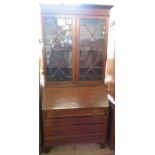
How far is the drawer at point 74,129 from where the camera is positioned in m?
2.07

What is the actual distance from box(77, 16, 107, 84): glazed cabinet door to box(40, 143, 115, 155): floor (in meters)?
0.88

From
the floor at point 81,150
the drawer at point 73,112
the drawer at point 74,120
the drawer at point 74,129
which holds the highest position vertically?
the drawer at point 73,112

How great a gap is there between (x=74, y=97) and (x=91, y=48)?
2.15 ft

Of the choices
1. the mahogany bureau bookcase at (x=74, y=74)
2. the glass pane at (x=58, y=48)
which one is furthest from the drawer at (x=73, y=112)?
the glass pane at (x=58, y=48)

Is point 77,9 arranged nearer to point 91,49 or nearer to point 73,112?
point 91,49

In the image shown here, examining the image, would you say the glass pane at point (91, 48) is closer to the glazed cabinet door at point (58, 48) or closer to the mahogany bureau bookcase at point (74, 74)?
the mahogany bureau bookcase at point (74, 74)

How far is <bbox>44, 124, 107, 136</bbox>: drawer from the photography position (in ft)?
6.79

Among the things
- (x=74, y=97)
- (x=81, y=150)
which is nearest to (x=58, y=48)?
(x=74, y=97)

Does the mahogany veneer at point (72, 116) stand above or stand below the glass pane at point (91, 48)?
below

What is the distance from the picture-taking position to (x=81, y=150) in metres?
2.22
